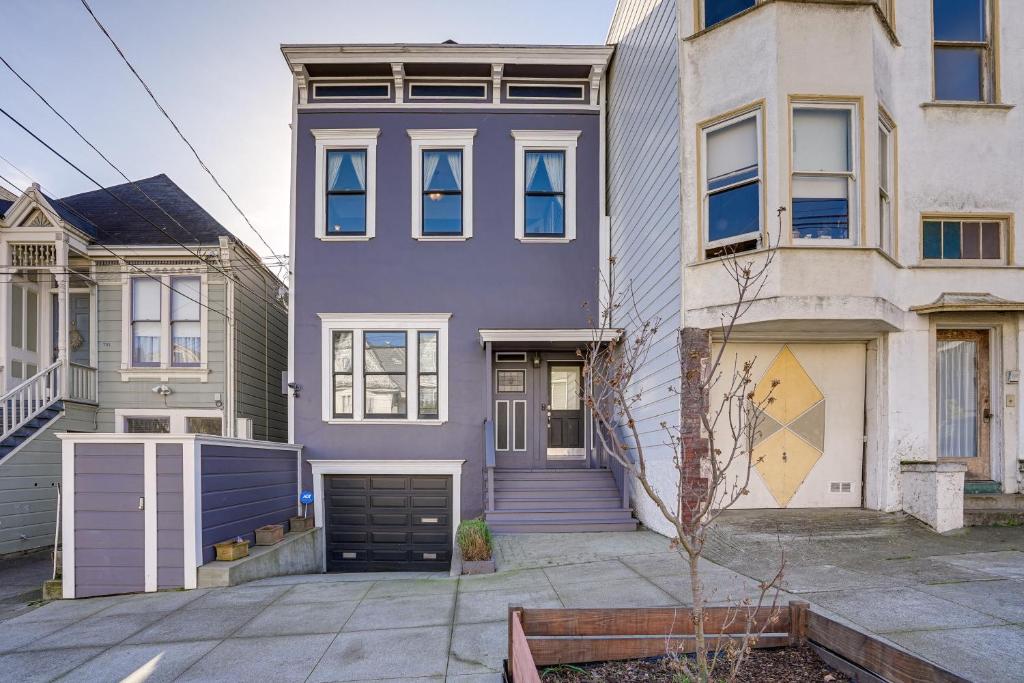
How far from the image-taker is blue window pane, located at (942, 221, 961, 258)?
8172 mm

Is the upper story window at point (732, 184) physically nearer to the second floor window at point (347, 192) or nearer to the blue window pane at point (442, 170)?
the blue window pane at point (442, 170)

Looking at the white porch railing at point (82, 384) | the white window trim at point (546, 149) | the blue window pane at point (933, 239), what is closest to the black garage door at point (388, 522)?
the white window trim at point (546, 149)

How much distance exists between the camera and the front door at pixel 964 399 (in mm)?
8031

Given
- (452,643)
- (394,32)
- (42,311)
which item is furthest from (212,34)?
(452,643)

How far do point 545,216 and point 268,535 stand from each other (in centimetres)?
723

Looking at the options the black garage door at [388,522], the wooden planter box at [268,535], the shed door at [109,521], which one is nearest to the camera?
the shed door at [109,521]

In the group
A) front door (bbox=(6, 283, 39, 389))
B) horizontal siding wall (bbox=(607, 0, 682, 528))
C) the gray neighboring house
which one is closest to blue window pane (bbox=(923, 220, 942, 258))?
horizontal siding wall (bbox=(607, 0, 682, 528))

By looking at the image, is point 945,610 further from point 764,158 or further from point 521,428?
point 521,428

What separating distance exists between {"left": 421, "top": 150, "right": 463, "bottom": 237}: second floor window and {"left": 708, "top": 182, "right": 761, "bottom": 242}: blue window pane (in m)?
4.96

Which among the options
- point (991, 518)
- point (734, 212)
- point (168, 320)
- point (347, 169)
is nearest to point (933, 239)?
point (734, 212)

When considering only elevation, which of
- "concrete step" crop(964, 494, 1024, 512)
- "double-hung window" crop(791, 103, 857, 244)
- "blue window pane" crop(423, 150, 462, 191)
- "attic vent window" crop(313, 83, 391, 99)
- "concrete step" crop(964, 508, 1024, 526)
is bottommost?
"concrete step" crop(964, 508, 1024, 526)

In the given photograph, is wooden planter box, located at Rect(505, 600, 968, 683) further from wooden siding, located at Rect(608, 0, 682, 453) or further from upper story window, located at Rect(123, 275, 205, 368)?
upper story window, located at Rect(123, 275, 205, 368)

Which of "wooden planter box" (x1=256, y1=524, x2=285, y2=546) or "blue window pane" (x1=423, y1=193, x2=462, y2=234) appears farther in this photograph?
"blue window pane" (x1=423, y1=193, x2=462, y2=234)

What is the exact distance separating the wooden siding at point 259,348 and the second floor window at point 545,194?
6.16 m
